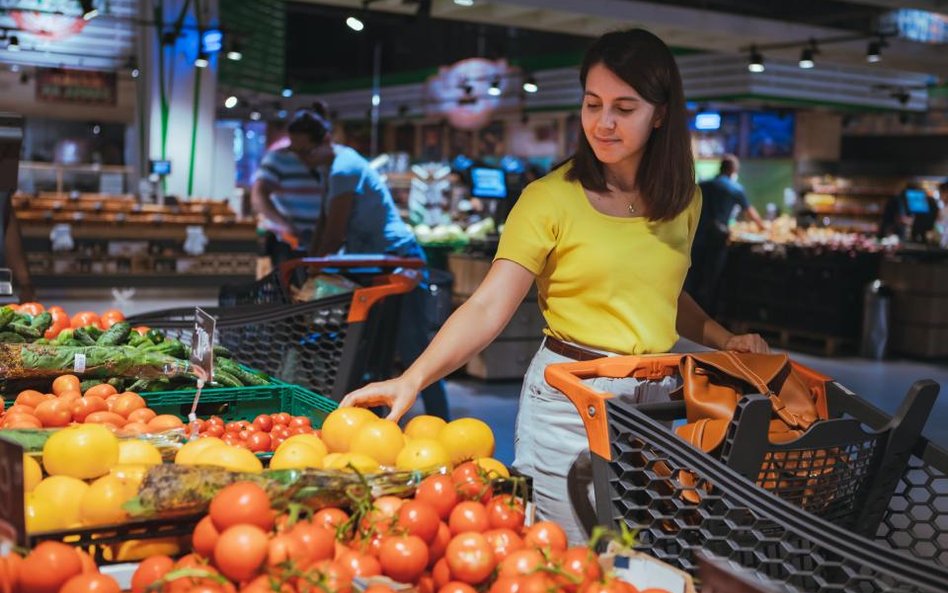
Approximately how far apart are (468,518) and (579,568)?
0.82ft

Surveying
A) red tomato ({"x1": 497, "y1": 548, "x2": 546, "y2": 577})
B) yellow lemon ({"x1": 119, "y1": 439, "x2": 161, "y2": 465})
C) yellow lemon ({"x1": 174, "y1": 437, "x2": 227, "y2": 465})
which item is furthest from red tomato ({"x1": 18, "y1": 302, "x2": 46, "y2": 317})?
red tomato ({"x1": 497, "y1": 548, "x2": 546, "y2": 577})

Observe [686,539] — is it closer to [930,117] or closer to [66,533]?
[66,533]

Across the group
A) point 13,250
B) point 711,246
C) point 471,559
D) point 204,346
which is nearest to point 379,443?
point 471,559

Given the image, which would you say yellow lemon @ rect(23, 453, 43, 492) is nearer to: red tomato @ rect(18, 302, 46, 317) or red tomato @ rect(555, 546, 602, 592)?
red tomato @ rect(555, 546, 602, 592)

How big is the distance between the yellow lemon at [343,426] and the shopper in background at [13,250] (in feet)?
7.72

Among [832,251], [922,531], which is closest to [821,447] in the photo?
[922,531]

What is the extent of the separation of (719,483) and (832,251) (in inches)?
362

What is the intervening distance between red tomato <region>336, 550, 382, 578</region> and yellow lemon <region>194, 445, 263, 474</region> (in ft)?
0.96

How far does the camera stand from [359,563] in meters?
1.53

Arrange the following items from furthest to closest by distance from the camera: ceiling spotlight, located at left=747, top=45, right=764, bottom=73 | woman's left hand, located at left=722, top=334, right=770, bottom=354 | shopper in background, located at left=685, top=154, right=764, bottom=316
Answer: ceiling spotlight, located at left=747, top=45, right=764, bottom=73, shopper in background, located at left=685, top=154, right=764, bottom=316, woman's left hand, located at left=722, top=334, right=770, bottom=354

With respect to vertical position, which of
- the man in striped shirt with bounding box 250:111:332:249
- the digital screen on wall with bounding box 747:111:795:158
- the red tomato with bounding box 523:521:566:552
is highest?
the digital screen on wall with bounding box 747:111:795:158

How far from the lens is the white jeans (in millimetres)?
2221

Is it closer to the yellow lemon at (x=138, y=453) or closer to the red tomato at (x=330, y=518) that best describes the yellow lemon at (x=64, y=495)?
the yellow lemon at (x=138, y=453)

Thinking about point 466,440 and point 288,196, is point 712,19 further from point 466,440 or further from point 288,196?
point 466,440
